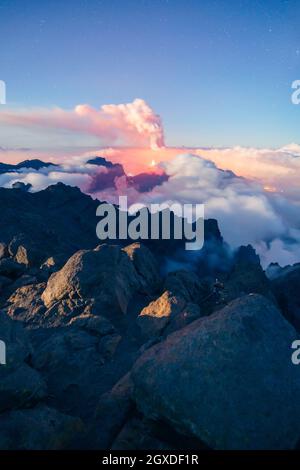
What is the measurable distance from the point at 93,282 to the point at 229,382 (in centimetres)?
1522

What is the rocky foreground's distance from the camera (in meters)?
9.47

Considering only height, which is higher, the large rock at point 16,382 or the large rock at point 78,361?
the large rock at point 16,382

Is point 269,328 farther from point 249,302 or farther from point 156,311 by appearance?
point 156,311

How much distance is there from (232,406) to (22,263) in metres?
27.1

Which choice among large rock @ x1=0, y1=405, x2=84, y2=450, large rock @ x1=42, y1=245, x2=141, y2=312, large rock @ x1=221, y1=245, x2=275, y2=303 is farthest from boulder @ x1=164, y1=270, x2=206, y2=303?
large rock @ x1=0, y1=405, x2=84, y2=450

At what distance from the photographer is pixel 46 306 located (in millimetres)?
22875

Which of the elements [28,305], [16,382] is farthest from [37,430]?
[28,305]

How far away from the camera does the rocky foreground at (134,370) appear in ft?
31.1

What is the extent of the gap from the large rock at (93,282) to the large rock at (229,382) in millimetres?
11824

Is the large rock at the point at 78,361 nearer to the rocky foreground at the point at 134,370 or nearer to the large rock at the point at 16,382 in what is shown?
the rocky foreground at the point at 134,370

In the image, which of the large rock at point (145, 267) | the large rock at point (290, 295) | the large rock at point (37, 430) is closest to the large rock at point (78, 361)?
the large rock at point (37, 430)

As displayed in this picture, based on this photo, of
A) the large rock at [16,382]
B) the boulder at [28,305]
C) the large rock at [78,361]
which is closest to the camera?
the large rock at [16,382]

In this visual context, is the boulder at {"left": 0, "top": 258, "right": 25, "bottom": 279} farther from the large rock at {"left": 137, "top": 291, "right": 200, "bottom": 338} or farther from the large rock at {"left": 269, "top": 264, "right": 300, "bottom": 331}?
the large rock at {"left": 269, "top": 264, "right": 300, "bottom": 331}

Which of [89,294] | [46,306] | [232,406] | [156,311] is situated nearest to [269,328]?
[232,406]
